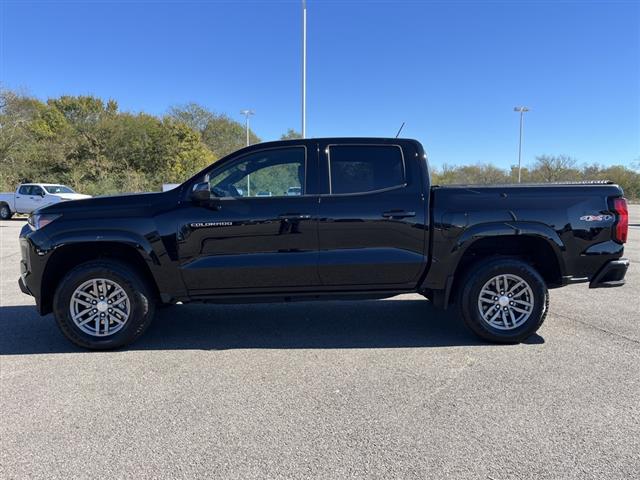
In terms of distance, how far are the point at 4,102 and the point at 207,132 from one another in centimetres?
2460

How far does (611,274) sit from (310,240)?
2.94 metres

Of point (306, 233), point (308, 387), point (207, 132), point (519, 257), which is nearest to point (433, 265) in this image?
point (519, 257)

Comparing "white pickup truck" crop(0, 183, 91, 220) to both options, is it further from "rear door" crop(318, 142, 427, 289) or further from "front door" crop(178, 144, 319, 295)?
"rear door" crop(318, 142, 427, 289)

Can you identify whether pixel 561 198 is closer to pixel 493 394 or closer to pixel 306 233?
pixel 493 394

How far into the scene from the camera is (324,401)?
10.5 ft

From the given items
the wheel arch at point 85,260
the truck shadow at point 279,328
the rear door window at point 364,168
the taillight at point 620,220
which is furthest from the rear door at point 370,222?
the taillight at point 620,220

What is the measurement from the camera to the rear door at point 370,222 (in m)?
4.18

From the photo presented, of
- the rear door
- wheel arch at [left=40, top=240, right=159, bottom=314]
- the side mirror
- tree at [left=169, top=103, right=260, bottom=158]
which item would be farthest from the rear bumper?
tree at [left=169, top=103, right=260, bottom=158]

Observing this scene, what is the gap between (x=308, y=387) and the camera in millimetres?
3416

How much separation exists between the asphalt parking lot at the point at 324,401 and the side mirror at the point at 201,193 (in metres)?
1.44

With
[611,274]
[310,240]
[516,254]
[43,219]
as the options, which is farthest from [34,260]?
[611,274]

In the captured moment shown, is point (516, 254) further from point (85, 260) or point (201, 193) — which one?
point (85, 260)

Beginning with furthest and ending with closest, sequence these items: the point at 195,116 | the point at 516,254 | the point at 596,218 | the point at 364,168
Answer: the point at 195,116, the point at 516,254, the point at 364,168, the point at 596,218

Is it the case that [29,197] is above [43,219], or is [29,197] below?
above
